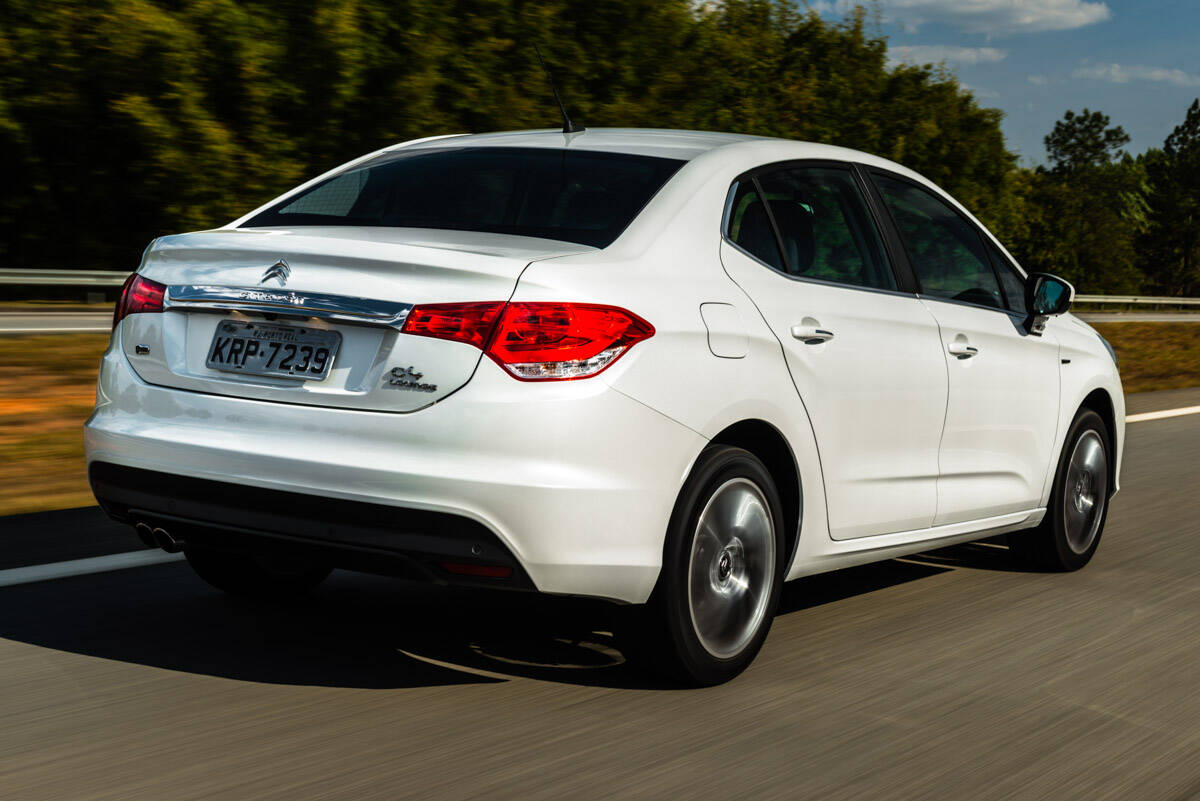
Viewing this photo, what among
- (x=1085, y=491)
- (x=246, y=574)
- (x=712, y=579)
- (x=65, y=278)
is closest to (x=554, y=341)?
(x=712, y=579)

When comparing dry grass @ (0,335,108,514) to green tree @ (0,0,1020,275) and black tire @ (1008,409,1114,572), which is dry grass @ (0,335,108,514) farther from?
green tree @ (0,0,1020,275)

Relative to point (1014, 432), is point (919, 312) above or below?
above

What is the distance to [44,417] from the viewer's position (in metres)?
10.1

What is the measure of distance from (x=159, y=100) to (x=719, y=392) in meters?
17.9

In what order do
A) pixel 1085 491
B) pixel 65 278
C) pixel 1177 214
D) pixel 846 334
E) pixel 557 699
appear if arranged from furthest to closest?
1. pixel 1177 214
2. pixel 65 278
3. pixel 1085 491
4. pixel 846 334
5. pixel 557 699

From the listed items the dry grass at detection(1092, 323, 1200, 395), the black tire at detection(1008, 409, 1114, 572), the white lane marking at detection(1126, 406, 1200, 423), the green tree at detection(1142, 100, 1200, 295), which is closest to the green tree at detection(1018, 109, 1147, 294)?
the green tree at detection(1142, 100, 1200, 295)

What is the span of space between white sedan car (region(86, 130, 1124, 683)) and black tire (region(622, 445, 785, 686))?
0.03 ft

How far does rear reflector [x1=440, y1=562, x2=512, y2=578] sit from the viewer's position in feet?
13.1

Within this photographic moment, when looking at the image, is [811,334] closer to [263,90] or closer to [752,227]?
[752,227]

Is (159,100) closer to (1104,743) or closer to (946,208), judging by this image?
(946,208)

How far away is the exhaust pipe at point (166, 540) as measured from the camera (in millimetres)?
4371

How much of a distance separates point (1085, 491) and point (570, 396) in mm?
3847

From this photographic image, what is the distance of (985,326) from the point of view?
6039 mm

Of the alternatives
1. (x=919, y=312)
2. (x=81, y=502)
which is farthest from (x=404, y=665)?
(x=81, y=502)
